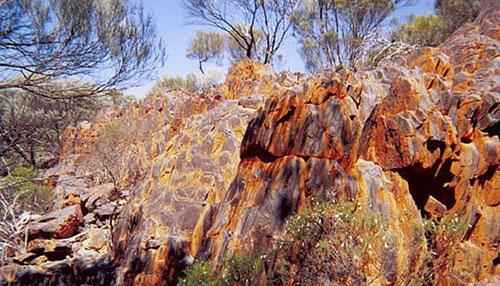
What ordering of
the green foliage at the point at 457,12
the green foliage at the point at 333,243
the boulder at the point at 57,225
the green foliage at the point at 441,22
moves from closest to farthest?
the green foliage at the point at 333,243
the boulder at the point at 57,225
the green foliage at the point at 457,12
the green foliage at the point at 441,22

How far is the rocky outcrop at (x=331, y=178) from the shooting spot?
4.21 meters

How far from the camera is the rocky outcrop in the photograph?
4211mm

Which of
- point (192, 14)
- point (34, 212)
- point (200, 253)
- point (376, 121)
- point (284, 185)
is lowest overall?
point (34, 212)

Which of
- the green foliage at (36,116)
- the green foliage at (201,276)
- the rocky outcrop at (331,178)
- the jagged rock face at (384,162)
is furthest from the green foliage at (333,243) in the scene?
the green foliage at (36,116)

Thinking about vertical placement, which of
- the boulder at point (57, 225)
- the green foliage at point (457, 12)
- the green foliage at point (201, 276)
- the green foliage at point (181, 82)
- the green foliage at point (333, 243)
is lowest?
the boulder at point (57, 225)

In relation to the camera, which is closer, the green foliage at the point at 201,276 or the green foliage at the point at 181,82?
the green foliage at the point at 201,276

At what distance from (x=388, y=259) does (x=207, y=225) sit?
2.15 metres

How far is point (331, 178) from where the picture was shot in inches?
163

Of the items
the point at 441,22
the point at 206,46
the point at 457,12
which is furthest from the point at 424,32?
the point at 206,46

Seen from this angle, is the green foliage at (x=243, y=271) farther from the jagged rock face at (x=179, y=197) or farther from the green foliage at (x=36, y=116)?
the green foliage at (x=36, y=116)

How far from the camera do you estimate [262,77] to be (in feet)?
Result: 32.3

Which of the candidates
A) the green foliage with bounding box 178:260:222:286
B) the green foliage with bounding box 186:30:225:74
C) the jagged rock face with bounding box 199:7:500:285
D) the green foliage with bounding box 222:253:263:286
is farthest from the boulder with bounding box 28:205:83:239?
the green foliage with bounding box 186:30:225:74

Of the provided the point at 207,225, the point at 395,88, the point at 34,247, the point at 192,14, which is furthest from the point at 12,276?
the point at 192,14

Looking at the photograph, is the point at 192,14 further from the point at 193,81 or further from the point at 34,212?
the point at 34,212
